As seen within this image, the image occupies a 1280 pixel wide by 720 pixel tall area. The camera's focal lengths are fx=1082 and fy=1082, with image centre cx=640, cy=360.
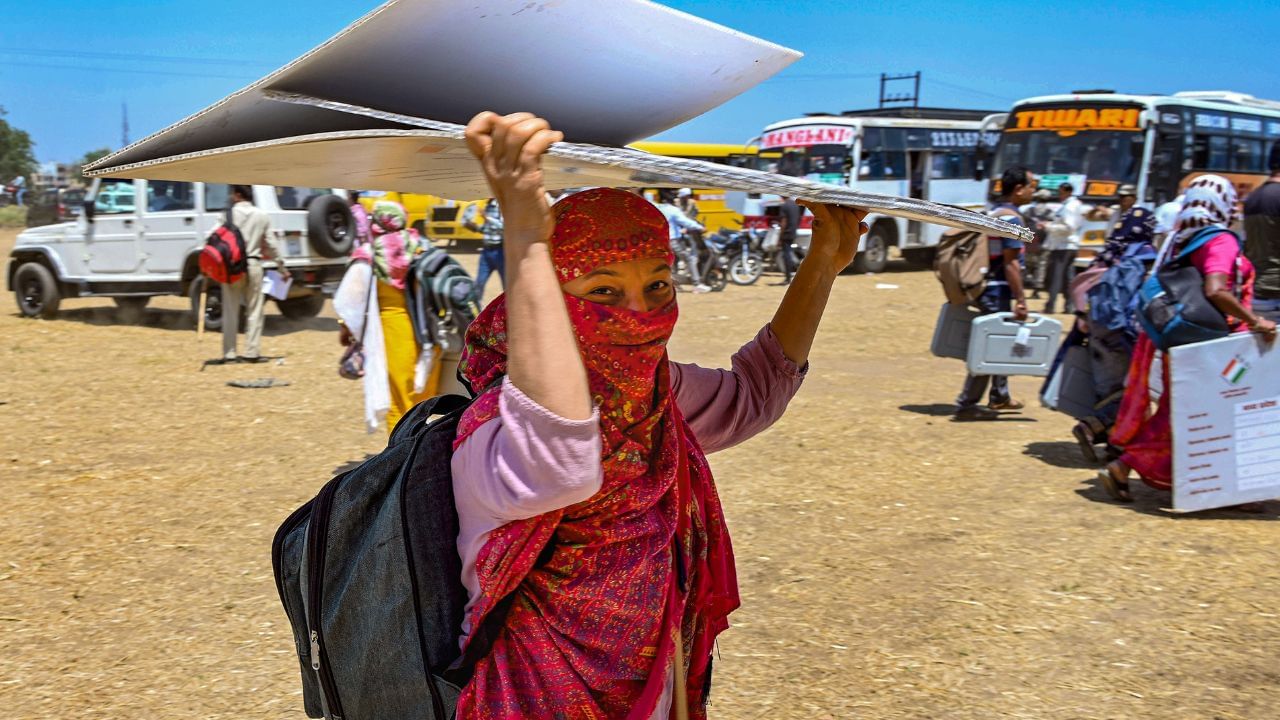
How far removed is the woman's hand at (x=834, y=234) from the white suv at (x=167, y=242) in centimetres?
1208

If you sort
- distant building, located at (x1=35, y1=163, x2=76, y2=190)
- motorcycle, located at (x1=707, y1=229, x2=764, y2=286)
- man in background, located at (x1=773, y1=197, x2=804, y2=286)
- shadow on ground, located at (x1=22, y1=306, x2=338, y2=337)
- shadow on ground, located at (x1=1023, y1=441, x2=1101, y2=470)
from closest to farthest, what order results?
shadow on ground, located at (x1=1023, y1=441, x2=1101, y2=470) → shadow on ground, located at (x1=22, y1=306, x2=338, y2=337) → motorcycle, located at (x1=707, y1=229, x2=764, y2=286) → man in background, located at (x1=773, y1=197, x2=804, y2=286) → distant building, located at (x1=35, y1=163, x2=76, y2=190)

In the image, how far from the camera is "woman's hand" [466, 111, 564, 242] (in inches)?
55.6

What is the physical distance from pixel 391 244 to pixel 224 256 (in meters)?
5.57

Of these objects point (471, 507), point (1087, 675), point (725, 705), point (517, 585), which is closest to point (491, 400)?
point (471, 507)

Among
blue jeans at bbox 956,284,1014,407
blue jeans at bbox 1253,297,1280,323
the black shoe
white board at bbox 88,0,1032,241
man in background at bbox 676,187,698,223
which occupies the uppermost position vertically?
man in background at bbox 676,187,698,223

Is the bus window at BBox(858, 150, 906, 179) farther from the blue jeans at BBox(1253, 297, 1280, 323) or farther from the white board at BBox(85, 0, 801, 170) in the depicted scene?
the white board at BBox(85, 0, 801, 170)

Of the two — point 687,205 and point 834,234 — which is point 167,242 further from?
Answer: point 834,234

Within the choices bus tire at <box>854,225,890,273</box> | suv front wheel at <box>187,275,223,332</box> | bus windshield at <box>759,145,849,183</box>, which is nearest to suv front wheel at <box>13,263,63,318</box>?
suv front wheel at <box>187,275,223,332</box>

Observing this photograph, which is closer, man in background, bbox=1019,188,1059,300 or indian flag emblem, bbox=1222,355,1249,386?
indian flag emblem, bbox=1222,355,1249,386

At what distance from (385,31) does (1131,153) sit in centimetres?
1977

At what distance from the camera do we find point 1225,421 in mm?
5738

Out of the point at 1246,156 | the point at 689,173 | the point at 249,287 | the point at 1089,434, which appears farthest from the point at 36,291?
the point at 1246,156

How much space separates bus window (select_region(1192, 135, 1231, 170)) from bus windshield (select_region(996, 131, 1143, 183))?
1480mm

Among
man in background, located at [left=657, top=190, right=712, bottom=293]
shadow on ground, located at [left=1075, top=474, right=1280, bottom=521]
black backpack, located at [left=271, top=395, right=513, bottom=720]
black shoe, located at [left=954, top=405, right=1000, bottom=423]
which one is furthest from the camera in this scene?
man in background, located at [left=657, top=190, right=712, bottom=293]
